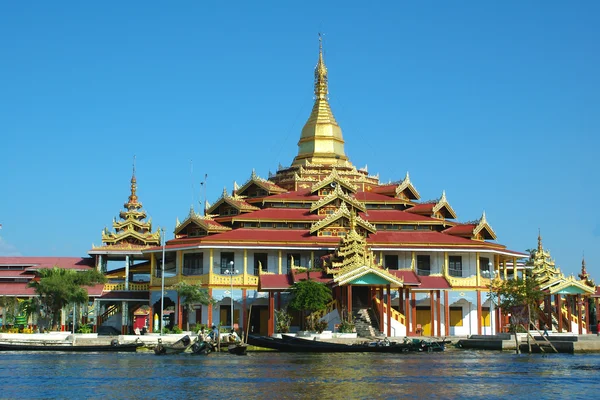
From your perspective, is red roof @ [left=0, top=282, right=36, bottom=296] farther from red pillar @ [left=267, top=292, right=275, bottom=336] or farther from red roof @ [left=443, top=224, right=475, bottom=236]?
red roof @ [left=443, top=224, right=475, bottom=236]

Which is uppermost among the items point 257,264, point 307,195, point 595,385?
point 307,195

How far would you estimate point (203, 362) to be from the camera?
39.8 meters

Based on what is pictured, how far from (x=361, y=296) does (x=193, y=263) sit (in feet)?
32.6

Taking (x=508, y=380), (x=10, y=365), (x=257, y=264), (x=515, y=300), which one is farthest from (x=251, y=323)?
(x=508, y=380)

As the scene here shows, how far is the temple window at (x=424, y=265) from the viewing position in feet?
184

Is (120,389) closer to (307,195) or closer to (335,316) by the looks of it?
(335,316)

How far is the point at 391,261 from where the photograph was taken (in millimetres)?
56031

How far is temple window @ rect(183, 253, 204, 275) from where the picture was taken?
181 ft

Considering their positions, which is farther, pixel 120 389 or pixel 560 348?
pixel 560 348

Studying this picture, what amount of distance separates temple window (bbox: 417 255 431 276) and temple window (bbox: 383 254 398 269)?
4.27 feet

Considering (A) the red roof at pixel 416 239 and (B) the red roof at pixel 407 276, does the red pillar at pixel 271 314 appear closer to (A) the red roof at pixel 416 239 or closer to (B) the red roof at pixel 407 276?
(B) the red roof at pixel 407 276

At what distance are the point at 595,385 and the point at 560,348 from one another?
16070 millimetres

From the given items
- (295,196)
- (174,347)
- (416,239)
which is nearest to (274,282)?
(174,347)

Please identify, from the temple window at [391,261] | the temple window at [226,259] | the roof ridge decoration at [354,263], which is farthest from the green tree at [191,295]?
the temple window at [391,261]
